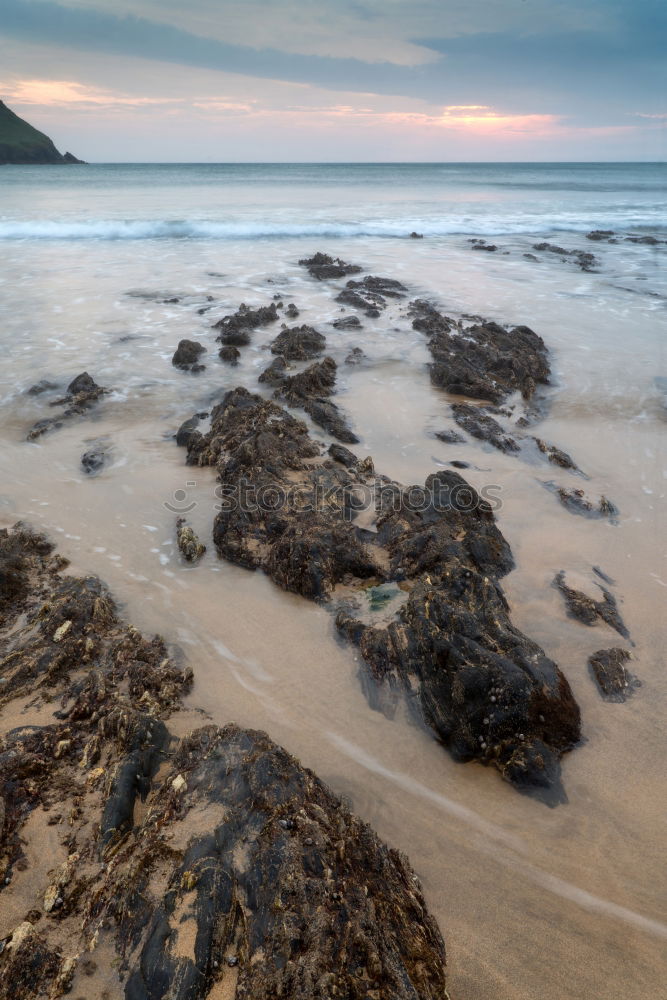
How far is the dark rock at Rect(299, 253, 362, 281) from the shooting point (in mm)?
15125

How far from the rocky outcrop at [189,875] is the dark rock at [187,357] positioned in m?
6.41

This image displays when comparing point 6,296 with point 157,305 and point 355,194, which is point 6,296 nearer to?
point 157,305

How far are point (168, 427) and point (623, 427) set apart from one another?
18.0ft

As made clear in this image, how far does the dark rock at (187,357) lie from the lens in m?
8.56

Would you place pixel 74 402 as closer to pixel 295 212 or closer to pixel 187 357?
A: pixel 187 357

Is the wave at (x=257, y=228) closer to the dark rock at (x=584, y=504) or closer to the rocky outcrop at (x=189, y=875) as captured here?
the dark rock at (x=584, y=504)

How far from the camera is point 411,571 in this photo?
3975mm

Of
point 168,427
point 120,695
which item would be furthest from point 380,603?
point 168,427

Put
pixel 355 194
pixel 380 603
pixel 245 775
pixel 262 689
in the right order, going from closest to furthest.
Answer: pixel 245 775 → pixel 262 689 → pixel 380 603 → pixel 355 194

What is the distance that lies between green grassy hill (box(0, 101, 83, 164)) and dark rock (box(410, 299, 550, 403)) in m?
111

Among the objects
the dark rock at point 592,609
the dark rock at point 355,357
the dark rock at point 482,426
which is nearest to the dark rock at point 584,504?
the dark rock at point 482,426

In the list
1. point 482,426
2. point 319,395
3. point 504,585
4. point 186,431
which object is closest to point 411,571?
point 504,585

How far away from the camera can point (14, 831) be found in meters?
2.27

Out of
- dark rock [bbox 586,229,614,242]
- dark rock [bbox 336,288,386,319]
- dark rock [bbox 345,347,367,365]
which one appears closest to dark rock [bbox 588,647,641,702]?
dark rock [bbox 345,347,367,365]
